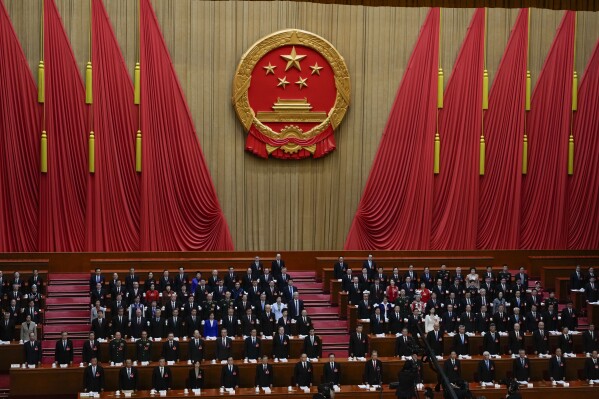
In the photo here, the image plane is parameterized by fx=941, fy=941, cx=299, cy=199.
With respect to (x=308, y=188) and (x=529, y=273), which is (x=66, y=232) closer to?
(x=308, y=188)

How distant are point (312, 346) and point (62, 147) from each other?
592 centimetres

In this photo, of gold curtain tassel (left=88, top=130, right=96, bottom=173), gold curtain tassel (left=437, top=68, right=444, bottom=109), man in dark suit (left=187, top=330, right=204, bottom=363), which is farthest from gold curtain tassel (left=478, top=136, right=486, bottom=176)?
man in dark suit (left=187, top=330, right=204, bottom=363)

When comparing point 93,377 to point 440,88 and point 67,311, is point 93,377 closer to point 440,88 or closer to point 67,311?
point 67,311

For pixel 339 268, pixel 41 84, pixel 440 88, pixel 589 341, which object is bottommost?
pixel 589 341

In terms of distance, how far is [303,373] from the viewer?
11.7 meters

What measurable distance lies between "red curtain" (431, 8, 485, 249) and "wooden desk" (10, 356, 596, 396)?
4.79 metres

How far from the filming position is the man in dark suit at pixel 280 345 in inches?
481

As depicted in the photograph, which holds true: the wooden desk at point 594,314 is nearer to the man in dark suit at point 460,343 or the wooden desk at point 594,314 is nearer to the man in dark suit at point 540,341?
the man in dark suit at point 540,341

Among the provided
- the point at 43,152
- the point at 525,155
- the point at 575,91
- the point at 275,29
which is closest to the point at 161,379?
the point at 43,152

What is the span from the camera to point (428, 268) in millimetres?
15055

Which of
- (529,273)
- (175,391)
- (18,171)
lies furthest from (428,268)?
(18,171)

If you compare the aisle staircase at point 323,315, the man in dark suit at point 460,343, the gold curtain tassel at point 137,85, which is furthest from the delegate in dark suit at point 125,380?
the gold curtain tassel at point 137,85

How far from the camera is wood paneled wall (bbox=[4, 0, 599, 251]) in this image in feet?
52.4

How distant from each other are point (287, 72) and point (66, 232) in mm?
4675
